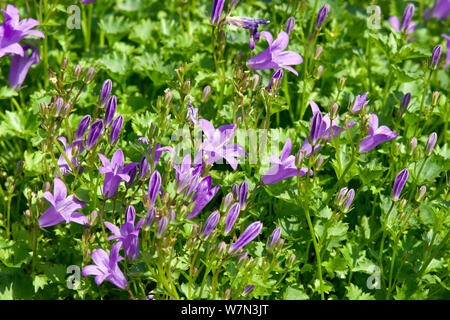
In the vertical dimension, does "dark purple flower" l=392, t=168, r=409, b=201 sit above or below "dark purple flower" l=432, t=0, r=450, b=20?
below

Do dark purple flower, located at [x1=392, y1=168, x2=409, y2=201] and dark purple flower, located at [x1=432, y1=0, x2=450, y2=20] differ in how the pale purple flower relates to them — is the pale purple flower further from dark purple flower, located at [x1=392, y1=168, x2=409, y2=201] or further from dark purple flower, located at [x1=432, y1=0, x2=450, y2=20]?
dark purple flower, located at [x1=432, y1=0, x2=450, y2=20]

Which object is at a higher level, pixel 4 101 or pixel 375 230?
pixel 4 101

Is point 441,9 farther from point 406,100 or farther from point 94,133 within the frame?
point 94,133

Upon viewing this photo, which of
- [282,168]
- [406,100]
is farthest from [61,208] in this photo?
[406,100]

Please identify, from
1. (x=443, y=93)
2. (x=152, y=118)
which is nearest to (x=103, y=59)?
(x=152, y=118)

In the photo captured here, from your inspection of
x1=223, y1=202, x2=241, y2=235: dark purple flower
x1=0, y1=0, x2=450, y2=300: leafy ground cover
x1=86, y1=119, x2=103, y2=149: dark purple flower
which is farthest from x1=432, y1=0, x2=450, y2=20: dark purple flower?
x1=86, y1=119, x2=103, y2=149: dark purple flower
